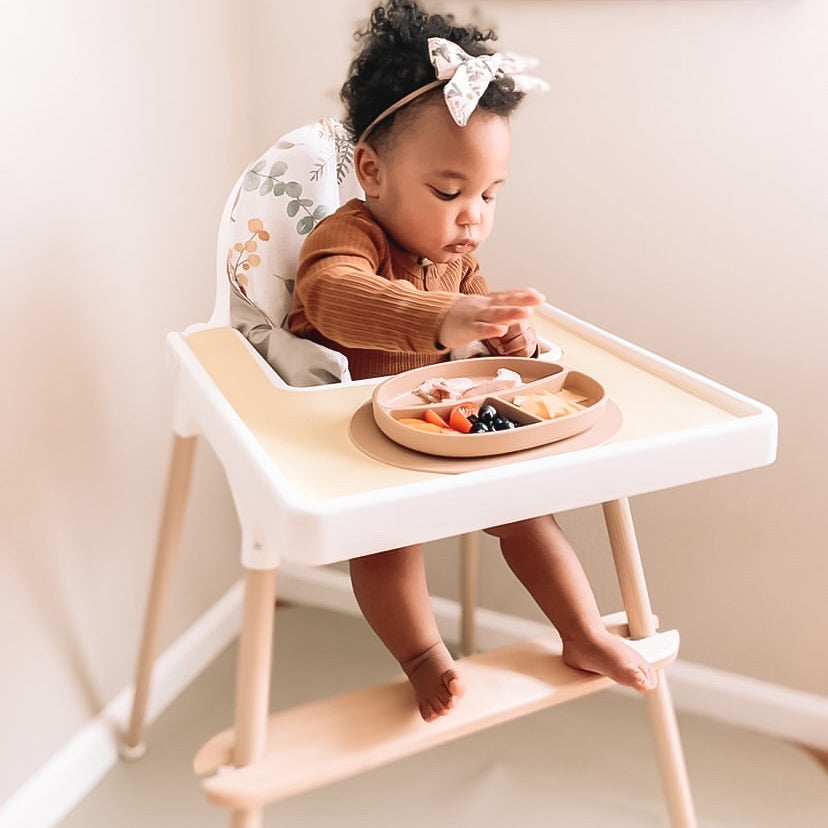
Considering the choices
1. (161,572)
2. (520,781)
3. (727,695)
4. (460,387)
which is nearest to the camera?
(460,387)

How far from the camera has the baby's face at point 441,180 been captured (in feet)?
2.85

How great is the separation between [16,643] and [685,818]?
0.78m

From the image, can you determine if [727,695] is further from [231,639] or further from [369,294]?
[369,294]

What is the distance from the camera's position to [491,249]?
1.36 metres

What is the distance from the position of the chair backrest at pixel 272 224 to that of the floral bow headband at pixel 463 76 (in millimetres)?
197

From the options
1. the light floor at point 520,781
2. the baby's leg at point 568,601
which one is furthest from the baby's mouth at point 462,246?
the light floor at point 520,781

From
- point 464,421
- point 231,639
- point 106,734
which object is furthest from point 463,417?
point 231,639

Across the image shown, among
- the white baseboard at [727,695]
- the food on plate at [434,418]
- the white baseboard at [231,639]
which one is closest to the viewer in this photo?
the food on plate at [434,418]

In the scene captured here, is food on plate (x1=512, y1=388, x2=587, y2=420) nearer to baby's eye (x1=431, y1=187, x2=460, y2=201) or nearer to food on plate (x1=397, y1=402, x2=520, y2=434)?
food on plate (x1=397, y1=402, x2=520, y2=434)

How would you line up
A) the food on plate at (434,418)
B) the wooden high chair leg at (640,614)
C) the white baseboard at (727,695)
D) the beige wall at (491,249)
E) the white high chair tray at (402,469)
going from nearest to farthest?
the white high chair tray at (402,469)
the food on plate at (434,418)
the wooden high chair leg at (640,614)
the beige wall at (491,249)
the white baseboard at (727,695)

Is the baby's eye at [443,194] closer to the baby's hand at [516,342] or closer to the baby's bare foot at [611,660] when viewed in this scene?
the baby's hand at [516,342]

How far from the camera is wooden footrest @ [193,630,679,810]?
0.83m

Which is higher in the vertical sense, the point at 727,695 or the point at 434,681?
the point at 434,681

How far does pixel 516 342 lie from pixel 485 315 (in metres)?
0.19
